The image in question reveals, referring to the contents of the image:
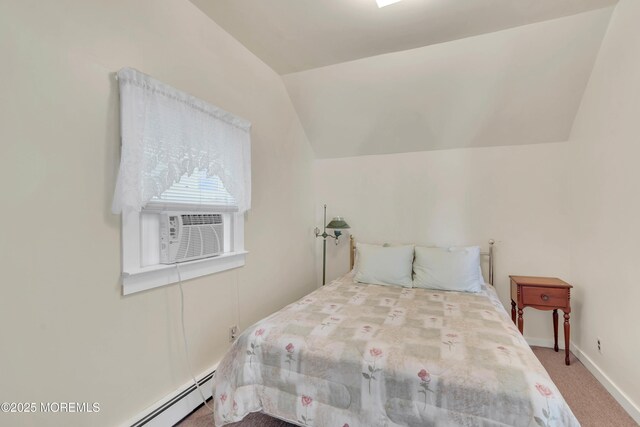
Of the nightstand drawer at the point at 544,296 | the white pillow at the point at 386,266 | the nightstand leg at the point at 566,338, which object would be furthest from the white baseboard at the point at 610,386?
the white pillow at the point at 386,266

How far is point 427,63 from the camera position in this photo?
243 centimetres

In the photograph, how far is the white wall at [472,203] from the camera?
2.70 meters

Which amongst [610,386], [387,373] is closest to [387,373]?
[387,373]

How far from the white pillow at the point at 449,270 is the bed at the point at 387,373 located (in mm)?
545

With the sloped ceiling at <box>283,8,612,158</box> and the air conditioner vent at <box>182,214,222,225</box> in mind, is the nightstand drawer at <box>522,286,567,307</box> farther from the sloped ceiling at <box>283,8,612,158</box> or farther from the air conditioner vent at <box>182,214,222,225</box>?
the air conditioner vent at <box>182,214,222,225</box>

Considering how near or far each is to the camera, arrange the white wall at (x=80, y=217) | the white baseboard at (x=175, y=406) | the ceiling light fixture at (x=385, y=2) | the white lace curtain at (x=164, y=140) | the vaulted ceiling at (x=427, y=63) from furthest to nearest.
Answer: the vaulted ceiling at (x=427, y=63)
the ceiling light fixture at (x=385, y=2)
the white baseboard at (x=175, y=406)
the white lace curtain at (x=164, y=140)
the white wall at (x=80, y=217)

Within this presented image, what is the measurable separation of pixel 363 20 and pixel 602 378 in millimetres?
3055

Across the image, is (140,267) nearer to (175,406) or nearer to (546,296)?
(175,406)

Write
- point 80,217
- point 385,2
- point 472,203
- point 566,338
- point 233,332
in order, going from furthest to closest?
point 472,203 → point 566,338 → point 233,332 → point 385,2 → point 80,217

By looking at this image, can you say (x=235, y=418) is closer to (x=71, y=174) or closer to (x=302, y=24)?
(x=71, y=174)

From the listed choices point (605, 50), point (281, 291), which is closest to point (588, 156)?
point (605, 50)

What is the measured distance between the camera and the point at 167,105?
1.61 m

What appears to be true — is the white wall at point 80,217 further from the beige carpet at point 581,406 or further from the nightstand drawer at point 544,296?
the nightstand drawer at point 544,296

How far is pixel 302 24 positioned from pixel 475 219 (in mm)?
2386
